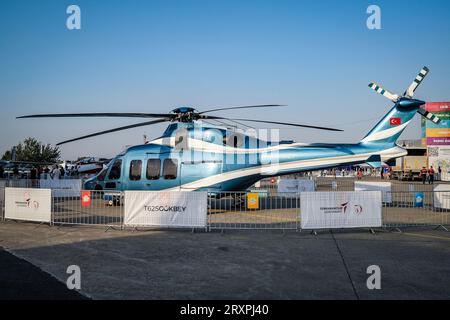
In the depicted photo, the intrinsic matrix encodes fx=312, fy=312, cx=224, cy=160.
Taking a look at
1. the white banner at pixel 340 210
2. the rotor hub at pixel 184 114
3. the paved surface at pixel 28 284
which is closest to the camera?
the paved surface at pixel 28 284

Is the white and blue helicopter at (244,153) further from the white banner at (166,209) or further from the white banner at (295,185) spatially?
the white banner at (295,185)

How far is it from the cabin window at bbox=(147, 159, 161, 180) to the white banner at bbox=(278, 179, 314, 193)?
32.3ft

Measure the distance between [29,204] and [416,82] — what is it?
50.3 ft

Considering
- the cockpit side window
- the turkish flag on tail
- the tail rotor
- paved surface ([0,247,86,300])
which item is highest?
the tail rotor

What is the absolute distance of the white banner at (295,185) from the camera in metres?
20.2

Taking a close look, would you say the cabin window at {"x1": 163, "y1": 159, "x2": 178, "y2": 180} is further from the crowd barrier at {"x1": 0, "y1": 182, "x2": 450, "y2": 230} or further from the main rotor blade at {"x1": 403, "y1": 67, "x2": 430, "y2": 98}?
the main rotor blade at {"x1": 403, "y1": 67, "x2": 430, "y2": 98}

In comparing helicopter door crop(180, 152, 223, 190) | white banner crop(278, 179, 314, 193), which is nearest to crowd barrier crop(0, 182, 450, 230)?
helicopter door crop(180, 152, 223, 190)

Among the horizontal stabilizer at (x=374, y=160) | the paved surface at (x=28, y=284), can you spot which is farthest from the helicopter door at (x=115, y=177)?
the horizontal stabilizer at (x=374, y=160)

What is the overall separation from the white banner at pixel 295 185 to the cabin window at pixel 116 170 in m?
10.8

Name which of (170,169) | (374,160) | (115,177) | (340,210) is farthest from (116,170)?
(374,160)

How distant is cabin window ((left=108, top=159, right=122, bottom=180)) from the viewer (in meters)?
14.0

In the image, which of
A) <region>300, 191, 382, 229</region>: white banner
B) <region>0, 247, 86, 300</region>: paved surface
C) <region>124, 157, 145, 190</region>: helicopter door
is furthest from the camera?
<region>124, 157, 145, 190</region>: helicopter door

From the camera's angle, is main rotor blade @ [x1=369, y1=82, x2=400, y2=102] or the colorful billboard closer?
main rotor blade @ [x1=369, y1=82, x2=400, y2=102]

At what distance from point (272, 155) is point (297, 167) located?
1.13 metres
